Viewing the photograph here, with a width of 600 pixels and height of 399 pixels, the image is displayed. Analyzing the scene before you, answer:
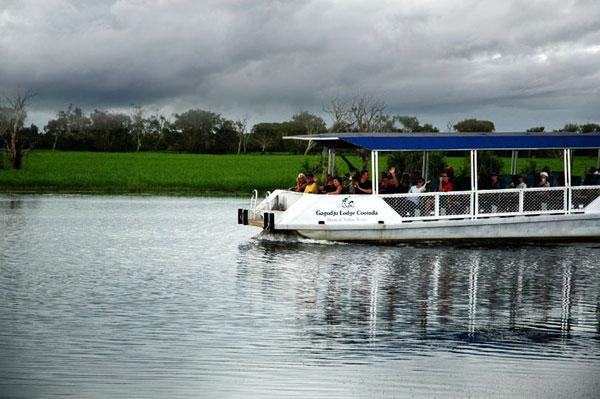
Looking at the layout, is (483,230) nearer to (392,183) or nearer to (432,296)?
(392,183)

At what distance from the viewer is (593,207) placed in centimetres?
2786

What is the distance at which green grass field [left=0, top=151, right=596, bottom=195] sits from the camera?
62906mm

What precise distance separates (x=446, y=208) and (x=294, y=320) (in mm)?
12746

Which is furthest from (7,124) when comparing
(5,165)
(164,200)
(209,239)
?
(209,239)

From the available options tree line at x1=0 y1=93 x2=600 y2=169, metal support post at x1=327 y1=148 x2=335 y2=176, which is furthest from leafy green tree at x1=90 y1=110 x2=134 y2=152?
metal support post at x1=327 y1=148 x2=335 y2=176

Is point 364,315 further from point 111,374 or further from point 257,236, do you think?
point 257,236

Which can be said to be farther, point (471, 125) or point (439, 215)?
point (471, 125)

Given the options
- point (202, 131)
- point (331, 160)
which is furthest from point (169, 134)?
point (331, 160)

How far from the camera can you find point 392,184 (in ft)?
88.0

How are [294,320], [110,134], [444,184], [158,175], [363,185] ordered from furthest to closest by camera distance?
1. [110,134]
2. [158,175]
3. [444,184]
4. [363,185]
5. [294,320]

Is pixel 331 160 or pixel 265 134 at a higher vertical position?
pixel 265 134

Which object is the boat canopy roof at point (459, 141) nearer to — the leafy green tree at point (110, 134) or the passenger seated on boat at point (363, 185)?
the passenger seated on boat at point (363, 185)

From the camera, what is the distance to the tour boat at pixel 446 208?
26.0 m

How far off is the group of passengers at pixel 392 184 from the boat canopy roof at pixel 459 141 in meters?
0.75
